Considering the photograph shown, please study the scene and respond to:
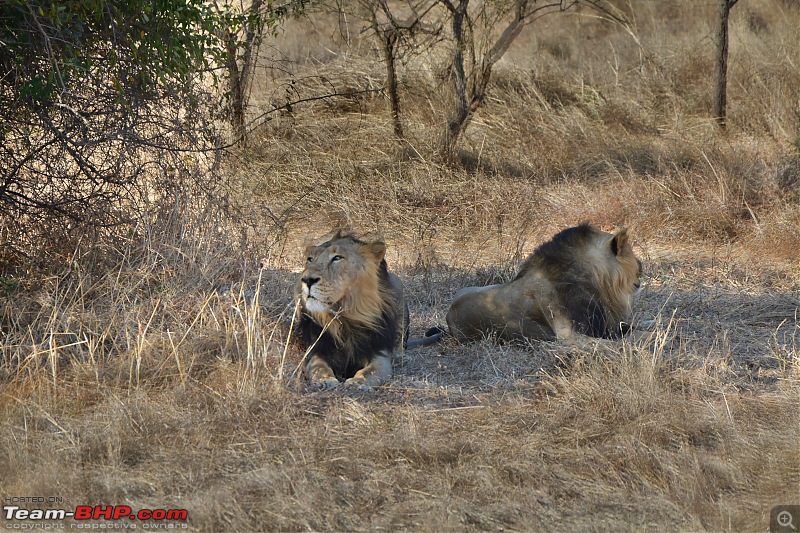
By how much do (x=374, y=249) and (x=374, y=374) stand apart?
73 centimetres

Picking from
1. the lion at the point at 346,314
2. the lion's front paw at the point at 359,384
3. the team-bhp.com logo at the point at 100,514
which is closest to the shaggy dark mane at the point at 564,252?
the lion at the point at 346,314

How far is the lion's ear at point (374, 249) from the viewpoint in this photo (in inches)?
211

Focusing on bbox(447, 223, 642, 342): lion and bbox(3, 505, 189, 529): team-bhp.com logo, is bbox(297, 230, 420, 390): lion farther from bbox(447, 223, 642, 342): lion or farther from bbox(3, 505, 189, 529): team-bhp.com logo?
bbox(3, 505, 189, 529): team-bhp.com logo

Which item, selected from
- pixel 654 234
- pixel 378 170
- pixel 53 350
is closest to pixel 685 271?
pixel 654 234

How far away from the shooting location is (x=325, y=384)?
16.6 feet

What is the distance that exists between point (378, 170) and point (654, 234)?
126 inches

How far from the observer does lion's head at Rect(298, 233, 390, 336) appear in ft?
16.9

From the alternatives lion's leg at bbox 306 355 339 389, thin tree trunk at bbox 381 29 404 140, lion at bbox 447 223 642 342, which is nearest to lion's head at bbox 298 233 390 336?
lion's leg at bbox 306 355 339 389

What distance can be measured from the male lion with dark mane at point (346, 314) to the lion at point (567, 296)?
0.89m

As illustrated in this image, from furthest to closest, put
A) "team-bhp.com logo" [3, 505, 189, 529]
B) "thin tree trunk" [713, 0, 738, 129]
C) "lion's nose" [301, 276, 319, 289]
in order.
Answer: "thin tree trunk" [713, 0, 738, 129], "lion's nose" [301, 276, 319, 289], "team-bhp.com logo" [3, 505, 189, 529]

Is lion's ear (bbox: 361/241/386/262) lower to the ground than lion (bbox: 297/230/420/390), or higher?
higher

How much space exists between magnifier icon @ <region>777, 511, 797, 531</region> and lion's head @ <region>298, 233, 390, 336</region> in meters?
2.47

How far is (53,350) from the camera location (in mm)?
4695

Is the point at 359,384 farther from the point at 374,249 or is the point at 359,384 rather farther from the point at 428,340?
the point at 428,340
